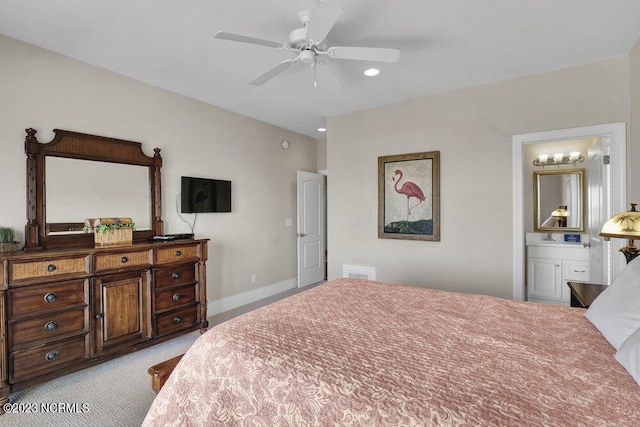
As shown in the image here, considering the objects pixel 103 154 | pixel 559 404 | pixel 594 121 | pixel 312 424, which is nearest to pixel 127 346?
pixel 103 154

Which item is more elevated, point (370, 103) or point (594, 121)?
point (370, 103)

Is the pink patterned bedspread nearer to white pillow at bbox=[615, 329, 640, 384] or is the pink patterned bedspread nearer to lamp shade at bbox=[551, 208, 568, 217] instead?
white pillow at bbox=[615, 329, 640, 384]

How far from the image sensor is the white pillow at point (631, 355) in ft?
3.43

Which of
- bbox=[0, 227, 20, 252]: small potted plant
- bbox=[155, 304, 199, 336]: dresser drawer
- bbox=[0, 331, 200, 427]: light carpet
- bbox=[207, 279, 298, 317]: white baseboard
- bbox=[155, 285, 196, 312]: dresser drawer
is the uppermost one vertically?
bbox=[0, 227, 20, 252]: small potted plant

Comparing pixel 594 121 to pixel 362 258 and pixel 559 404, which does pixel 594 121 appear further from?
pixel 559 404

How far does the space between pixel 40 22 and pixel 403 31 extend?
104 inches

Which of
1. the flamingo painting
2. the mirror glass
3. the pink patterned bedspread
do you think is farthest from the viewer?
the flamingo painting

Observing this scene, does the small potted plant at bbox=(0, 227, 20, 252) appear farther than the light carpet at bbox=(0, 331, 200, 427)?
Yes

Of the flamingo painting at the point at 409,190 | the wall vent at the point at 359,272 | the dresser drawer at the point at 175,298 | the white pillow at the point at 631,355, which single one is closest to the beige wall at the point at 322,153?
the flamingo painting at the point at 409,190

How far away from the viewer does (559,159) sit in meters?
4.50

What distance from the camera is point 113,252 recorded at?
8.64ft

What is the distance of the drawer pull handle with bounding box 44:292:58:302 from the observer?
2.30 m

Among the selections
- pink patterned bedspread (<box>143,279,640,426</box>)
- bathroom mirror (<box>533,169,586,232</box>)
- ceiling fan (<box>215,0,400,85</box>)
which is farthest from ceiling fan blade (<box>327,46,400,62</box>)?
bathroom mirror (<box>533,169,586,232</box>)

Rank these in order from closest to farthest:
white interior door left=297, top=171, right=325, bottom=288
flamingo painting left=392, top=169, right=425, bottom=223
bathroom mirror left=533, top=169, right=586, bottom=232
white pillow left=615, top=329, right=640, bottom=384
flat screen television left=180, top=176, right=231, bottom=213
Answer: white pillow left=615, top=329, right=640, bottom=384 < flat screen television left=180, top=176, right=231, bottom=213 < flamingo painting left=392, top=169, right=425, bottom=223 < bathroom mirror left=533, top=169, right=586, bottom=232 < white interior door left=297, top=171, right=325, bottom=288
